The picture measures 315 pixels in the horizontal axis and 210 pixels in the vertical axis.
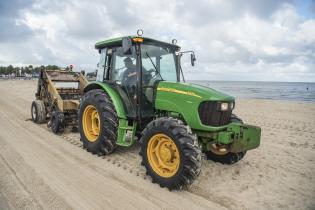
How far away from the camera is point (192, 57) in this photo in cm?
582

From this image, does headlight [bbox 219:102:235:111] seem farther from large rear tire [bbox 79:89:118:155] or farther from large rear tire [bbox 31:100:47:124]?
large rear tire [bbox 31:100:47:124]

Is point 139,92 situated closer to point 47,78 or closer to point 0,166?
point 0,166

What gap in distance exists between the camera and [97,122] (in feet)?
20.0

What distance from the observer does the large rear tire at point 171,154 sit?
12.8 feet

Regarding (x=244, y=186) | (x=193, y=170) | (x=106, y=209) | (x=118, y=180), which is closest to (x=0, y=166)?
(x=118, y=180)

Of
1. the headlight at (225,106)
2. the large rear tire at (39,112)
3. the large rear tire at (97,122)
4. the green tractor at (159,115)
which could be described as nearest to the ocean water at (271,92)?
the large rear tire at (39,112)

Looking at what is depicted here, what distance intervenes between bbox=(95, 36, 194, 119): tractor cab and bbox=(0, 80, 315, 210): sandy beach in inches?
46.1

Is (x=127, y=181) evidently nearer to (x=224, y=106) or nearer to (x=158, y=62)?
(x=224, y=106)

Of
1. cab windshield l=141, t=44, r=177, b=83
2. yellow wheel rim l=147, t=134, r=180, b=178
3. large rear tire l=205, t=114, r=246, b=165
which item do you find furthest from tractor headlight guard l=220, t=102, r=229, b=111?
cab windshield l=141, t=44, r=177, b=83

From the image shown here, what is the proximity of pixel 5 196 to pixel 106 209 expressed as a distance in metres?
1.43

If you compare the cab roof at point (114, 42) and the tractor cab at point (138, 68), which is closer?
the tractor cab at point (138, 68)

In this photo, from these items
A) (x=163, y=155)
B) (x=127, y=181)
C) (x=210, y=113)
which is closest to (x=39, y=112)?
(x=127, y=181)

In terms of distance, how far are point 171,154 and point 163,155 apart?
0.14 metres

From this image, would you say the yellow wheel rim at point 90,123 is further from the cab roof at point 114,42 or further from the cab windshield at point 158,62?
the cab windshield at point 158,62
